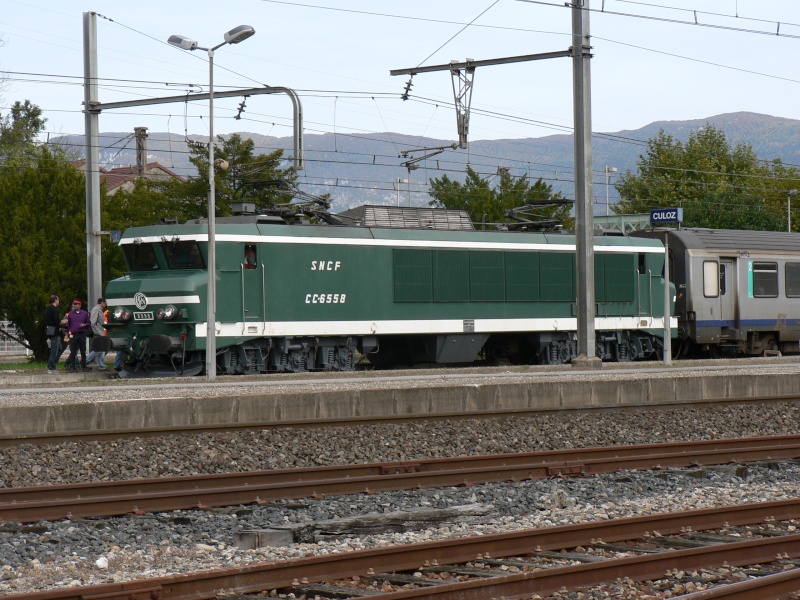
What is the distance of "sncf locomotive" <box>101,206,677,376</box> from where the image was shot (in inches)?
881

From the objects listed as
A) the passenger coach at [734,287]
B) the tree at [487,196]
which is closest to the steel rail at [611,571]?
the passenger coach at [734,287]

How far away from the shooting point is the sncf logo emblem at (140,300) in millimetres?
22281

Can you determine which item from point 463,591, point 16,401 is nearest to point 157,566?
point 463,591

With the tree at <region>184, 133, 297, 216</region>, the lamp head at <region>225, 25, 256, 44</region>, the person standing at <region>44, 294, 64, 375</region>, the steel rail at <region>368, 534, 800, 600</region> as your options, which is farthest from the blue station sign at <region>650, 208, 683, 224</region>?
the steel rail at <region>368, 534, 800, 600</region>

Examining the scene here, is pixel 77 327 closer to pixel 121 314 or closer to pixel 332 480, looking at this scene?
pixel 121 314

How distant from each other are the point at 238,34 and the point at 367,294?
6.11 meters

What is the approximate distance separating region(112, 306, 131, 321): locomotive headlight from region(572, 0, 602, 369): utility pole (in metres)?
9.37

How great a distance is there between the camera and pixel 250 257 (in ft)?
74.7

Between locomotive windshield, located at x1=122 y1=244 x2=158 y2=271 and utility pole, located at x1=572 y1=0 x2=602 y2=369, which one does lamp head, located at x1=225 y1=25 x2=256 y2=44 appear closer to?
locomotive windshield, located at x1=122 y1=244 x2=158 y2=271

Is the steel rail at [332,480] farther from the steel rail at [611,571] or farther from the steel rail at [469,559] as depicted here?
the steel rail at [611,571]

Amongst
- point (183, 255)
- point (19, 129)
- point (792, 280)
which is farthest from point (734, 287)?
point (19, 129)

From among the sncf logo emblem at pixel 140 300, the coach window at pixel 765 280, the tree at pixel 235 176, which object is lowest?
the sncf logo emblem at pixel 140 300

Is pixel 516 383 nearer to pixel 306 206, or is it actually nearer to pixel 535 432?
pixel 535 432

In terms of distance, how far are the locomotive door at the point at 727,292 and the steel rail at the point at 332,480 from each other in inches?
657
